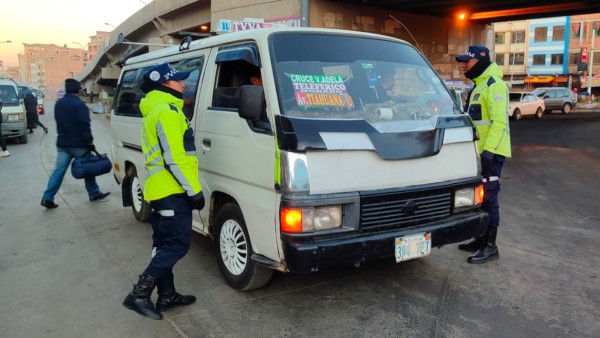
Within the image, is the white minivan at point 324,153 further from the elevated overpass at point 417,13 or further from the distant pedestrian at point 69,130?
the elevated overpass at point 417,13

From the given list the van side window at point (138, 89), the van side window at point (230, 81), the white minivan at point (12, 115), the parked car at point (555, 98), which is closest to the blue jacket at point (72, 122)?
the van side window at point (138, 89)

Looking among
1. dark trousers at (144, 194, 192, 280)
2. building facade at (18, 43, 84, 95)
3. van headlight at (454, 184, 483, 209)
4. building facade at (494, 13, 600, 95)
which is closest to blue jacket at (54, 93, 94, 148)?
dark trousers at (144, 194, 192, 280)

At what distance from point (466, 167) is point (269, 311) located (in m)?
2.02

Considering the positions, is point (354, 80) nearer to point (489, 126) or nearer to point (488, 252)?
point (489, 126)

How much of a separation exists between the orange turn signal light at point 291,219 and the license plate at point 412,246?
2.62 ft

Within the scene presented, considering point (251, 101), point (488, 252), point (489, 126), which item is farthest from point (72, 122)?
point (488, 252)

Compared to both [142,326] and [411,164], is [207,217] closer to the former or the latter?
[142,326]

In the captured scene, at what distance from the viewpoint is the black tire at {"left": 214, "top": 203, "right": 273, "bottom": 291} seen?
3.96 meters

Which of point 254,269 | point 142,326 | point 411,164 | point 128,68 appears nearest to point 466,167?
point 411,164

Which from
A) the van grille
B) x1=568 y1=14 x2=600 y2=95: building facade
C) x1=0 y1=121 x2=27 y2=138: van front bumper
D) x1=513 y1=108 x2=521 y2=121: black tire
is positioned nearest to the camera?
the van grille

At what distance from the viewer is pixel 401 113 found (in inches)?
164

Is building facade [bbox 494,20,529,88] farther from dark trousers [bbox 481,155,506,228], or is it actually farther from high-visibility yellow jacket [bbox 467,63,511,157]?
dark trousers [bbox 481,155,506,228]

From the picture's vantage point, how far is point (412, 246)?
12.2 feet

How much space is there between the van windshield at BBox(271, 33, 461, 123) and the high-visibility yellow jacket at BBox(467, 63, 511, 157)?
0.58m
